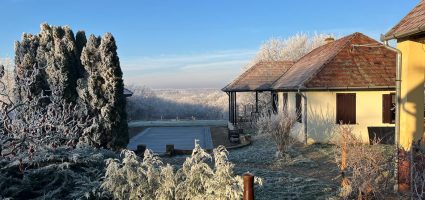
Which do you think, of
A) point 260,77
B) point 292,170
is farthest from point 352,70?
point 260,77

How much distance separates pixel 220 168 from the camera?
5.23 meters

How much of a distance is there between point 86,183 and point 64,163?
692mm

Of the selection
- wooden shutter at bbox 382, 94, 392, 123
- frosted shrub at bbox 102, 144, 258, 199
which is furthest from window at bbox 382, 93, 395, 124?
frosted shrub at bbox 102, 144, 258, 199

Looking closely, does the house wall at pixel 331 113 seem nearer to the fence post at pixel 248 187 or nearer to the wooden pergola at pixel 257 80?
the wooden pergola at pixel 257 80

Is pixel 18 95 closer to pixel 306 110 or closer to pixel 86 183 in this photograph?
pixel 86 183

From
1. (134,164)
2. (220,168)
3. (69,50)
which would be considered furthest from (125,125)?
(220,168)

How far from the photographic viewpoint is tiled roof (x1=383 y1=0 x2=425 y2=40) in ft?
22.4

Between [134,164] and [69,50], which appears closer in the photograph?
[134,164]

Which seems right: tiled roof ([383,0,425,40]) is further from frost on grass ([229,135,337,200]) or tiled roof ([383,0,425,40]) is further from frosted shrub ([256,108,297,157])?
frosted shrub ([256,108,297,157])

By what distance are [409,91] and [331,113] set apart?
7.65 m

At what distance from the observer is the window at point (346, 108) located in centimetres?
1513

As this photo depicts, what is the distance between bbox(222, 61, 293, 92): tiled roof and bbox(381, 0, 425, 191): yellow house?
546 inches

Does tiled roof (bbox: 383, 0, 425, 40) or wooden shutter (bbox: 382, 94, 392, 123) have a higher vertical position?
tiled roof (bbox: 383, 0, 425, 40)

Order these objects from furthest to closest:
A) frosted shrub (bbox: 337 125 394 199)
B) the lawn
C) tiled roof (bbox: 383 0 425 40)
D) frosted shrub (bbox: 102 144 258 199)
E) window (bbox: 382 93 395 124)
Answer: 1. window (bbox: 382 93 395 124)
2. the lawn
3. tiled roof (bbox: 383 0 425 40)
4. frosted shrub (bbox: 337 125 394 199)
5. frosted shrub (bbox: 102 144 258 199)
